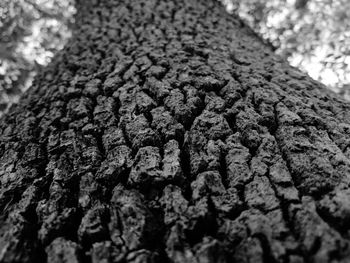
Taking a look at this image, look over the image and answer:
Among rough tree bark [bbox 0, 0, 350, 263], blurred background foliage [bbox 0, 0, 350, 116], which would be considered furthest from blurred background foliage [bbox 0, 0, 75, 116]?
rough tree bark [bbox 0, 0, 350, 263]

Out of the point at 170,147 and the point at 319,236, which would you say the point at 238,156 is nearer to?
the point at 170,147

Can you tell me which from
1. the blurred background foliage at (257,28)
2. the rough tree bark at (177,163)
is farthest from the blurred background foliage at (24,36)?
the rough tree bark at (177,163)

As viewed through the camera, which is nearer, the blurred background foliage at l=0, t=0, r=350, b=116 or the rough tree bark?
the rough tree bark

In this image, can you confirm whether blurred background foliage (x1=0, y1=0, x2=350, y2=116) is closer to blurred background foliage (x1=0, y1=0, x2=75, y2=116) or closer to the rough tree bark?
blurred background foliage (x1=0, y1=0, x2=75, y2=116)

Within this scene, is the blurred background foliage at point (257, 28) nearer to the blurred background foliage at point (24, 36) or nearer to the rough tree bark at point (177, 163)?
the blurred background foliage at point (24, 36)

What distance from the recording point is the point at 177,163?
1.28m

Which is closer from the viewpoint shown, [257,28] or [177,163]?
[177,163]

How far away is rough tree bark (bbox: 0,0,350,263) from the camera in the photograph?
1.01 metres

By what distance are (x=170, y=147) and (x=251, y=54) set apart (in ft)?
4.02

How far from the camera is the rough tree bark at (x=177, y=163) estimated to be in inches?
39.9

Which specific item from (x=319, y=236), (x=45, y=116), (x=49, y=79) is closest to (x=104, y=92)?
(x=45, y=116)

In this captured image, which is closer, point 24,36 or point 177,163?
point 177,163

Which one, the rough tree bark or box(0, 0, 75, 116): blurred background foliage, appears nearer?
the rough tree bark

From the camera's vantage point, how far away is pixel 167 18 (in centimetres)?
274
